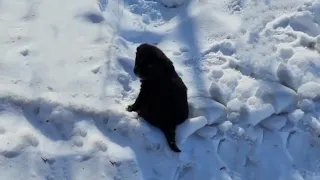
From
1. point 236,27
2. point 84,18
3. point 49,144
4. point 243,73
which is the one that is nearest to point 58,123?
point 49,144

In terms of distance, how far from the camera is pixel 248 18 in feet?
17.4

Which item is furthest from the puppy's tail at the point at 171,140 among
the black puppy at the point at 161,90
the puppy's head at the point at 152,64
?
the puppy's head at the point at 152,64

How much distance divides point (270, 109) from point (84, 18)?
6.72 ft

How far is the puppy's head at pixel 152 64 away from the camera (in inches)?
157

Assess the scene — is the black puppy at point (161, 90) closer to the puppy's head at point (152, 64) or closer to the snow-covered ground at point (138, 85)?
the puppy's head at point (152, 64)

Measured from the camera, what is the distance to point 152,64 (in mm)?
4004

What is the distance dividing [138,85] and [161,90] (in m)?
0.63

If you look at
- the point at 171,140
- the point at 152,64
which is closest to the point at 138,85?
the point at 152,64

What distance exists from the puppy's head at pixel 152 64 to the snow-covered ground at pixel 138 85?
447 mm

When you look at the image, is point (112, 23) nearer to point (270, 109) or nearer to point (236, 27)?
point (236, 27)

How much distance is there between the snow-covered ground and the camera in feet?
13.3

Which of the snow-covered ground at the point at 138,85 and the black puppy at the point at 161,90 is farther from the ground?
the black puppy at the point at 161,90

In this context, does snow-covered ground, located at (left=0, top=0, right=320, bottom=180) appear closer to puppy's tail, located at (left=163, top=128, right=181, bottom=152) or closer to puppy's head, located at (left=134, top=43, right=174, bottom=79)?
puppy's tail, located at (left=163, top=128, right=181, bottom=152)

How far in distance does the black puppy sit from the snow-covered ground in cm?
13
